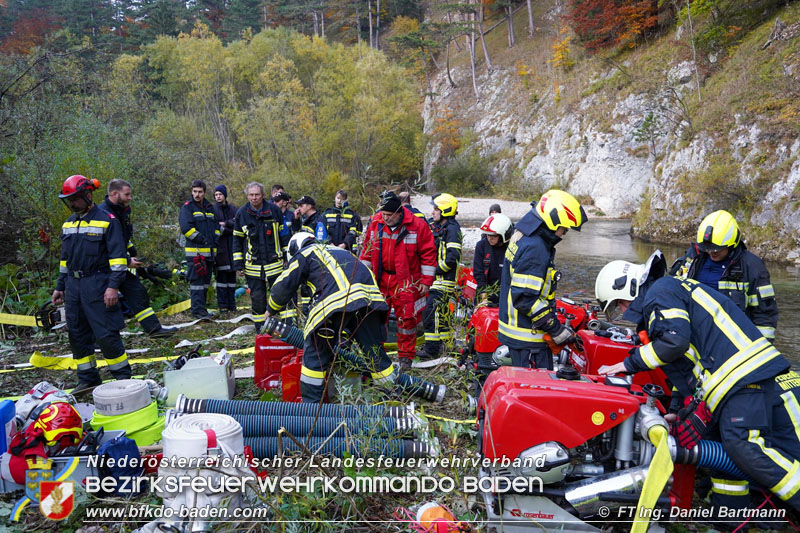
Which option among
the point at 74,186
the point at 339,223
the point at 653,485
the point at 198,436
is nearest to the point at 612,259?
the point at 339,223

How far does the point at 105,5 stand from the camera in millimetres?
46406

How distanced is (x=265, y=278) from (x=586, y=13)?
33.0m

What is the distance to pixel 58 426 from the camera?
10.1ft

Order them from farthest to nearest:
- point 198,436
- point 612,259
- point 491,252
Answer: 1. point 612,259
2. point 491,252
3. point 198,436

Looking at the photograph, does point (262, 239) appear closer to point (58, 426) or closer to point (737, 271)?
point (58, 426)

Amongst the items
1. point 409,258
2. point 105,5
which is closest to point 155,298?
point 409,258

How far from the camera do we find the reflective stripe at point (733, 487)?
2961mm

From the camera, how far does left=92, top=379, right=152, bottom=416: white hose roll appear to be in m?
3.42

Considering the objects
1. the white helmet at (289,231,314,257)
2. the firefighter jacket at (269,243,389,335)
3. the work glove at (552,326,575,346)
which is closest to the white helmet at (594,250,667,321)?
the work glove at (552,326,575,346)

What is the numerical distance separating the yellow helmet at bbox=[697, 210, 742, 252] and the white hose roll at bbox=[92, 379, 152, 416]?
4.43m

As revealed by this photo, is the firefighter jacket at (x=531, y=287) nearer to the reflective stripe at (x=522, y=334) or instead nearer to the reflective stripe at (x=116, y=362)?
the reflective stripe at (x=522, y=334)

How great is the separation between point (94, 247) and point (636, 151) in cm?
2710

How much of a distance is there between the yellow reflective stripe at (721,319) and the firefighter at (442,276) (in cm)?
287

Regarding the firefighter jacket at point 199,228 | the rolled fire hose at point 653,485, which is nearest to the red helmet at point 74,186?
the firefighter jacket at point 199,228
